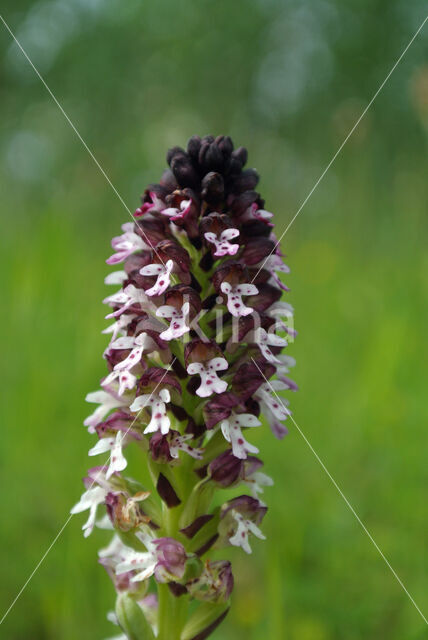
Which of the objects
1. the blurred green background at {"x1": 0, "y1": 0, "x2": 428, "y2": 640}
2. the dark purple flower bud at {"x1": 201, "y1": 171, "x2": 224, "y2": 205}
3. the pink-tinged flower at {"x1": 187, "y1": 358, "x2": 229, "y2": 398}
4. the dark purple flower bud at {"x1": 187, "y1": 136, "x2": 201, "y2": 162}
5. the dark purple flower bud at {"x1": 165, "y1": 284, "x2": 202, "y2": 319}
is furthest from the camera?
the blurred green background at {"x1": 0, "y1": 0, "x2": 428, "y2": 640}

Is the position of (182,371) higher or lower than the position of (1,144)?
lower

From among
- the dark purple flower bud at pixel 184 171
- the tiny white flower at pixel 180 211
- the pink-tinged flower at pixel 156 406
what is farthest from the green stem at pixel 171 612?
the dark purple flower bud at pixel 184 171

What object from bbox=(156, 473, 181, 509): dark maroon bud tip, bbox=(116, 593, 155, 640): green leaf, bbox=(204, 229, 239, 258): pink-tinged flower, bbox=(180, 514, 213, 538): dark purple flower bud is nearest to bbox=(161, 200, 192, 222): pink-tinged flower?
bbox=(204, 229, 239, 258): pink-tinged flower

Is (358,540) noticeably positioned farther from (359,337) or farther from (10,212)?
(10,212)

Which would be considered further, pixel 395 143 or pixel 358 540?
pixel 395 143

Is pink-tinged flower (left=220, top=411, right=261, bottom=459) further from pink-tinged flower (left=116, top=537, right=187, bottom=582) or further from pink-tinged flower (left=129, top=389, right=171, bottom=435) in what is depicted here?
pink-tinged flower (left=116, top=537, right=187, bottom=582)

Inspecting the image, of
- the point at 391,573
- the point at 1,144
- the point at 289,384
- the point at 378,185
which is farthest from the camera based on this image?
the point at 1,144

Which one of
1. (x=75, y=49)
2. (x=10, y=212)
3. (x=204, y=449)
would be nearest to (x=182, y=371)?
(x=204, y=449)

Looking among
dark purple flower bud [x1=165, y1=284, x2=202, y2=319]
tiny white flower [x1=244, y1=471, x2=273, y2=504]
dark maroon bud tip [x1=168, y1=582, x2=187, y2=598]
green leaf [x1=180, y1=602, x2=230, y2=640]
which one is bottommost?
green leaf [x1=180, y1=602, x2=230, y2=640]
